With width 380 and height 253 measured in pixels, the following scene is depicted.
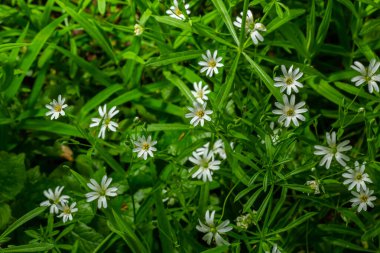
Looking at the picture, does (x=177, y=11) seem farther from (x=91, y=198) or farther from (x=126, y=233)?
(x=126, y=233)

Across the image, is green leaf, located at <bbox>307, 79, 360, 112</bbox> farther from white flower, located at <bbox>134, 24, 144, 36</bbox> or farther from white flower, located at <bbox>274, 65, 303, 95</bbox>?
white flower, located at <bbox>134, 24, 144, 36</bbox>

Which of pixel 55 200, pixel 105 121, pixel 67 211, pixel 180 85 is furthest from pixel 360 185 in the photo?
pixel 55 200

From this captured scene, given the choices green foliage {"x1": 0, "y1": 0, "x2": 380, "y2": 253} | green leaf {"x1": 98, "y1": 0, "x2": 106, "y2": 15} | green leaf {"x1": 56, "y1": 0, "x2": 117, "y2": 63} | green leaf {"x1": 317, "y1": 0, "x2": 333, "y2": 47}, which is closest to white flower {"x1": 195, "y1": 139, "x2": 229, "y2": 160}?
green foliage {"x1": 0, "y1": 0, "x2": 380, "y2": 253}

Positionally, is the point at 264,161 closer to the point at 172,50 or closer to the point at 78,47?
the point at 172,50

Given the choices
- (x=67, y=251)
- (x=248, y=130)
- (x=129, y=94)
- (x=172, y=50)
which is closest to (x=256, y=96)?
(x=248, y=130)

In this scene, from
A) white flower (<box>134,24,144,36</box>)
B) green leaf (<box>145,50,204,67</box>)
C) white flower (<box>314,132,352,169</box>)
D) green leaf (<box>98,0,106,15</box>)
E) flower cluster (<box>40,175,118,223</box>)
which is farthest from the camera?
green leaf (<box>98,0,106,15</box>)
